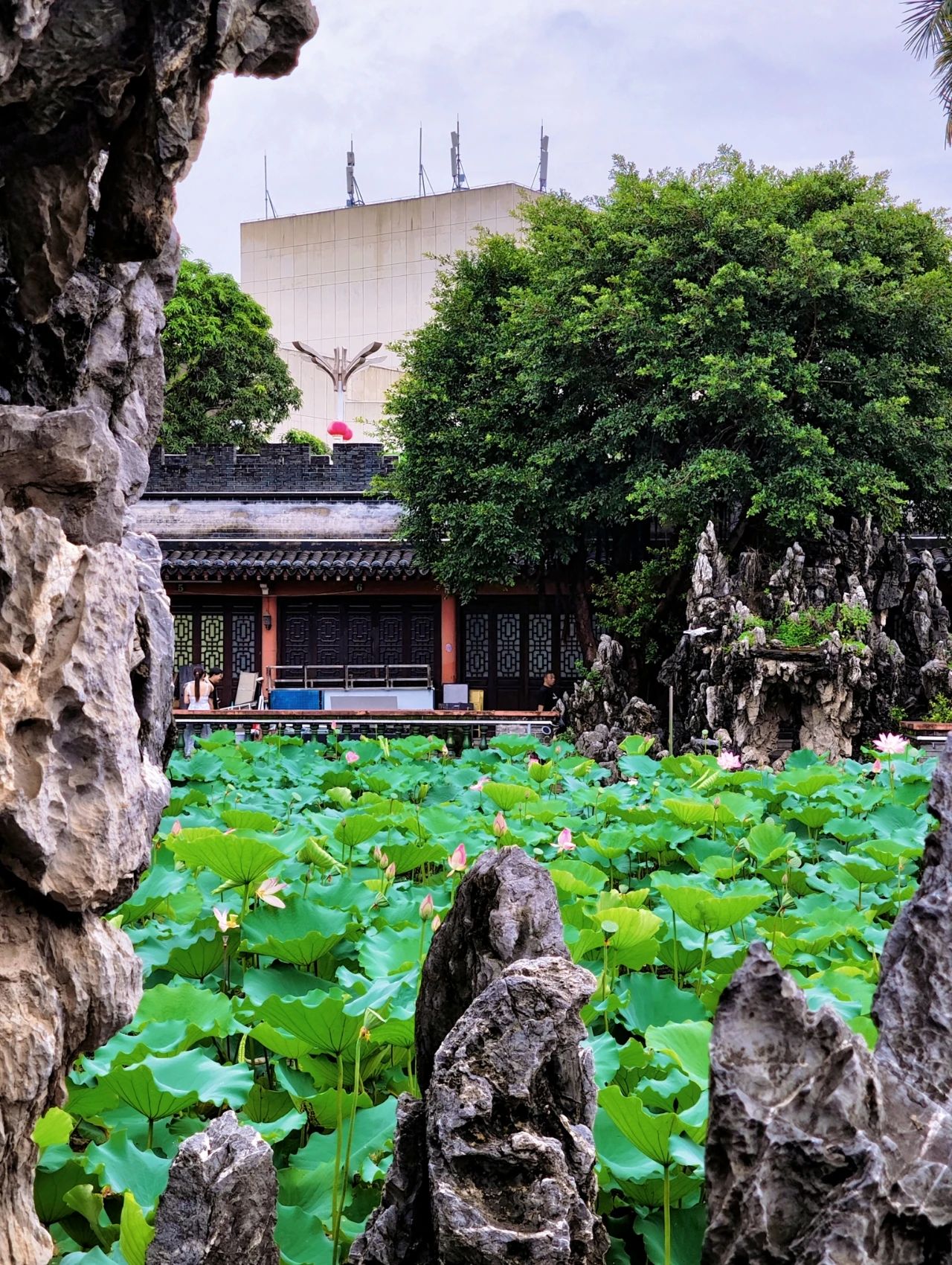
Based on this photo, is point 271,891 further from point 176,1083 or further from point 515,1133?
point 515,1133

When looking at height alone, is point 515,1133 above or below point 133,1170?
above

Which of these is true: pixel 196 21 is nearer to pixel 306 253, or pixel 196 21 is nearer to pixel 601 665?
pixel 601 665

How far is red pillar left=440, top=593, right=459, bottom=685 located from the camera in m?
18.2

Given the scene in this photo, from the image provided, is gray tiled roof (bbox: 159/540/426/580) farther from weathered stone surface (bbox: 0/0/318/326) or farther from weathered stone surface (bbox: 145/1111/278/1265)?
weathered stone surface (bbox: 145/1111/278/1265)

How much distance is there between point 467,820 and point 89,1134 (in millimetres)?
2362

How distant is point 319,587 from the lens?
1847cm

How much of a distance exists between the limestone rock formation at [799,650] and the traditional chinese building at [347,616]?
4593 millimetres

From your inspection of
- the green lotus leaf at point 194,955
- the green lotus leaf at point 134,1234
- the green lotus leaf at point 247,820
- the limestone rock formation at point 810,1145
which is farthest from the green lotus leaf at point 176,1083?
the green lotus leaf at point 247,820

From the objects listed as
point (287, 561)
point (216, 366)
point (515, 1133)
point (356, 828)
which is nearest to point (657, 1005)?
Answer: point (515, 1133)

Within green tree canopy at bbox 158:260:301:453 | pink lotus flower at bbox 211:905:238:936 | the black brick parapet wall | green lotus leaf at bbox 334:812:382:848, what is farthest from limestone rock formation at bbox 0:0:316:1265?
green tree canopy at bbox 158:260:301:453

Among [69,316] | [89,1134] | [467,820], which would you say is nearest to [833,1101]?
[69,316]

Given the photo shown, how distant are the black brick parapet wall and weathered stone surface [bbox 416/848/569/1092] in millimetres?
19141

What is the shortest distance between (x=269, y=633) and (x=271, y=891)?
16.3m

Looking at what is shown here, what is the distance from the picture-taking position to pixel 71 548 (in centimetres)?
135
